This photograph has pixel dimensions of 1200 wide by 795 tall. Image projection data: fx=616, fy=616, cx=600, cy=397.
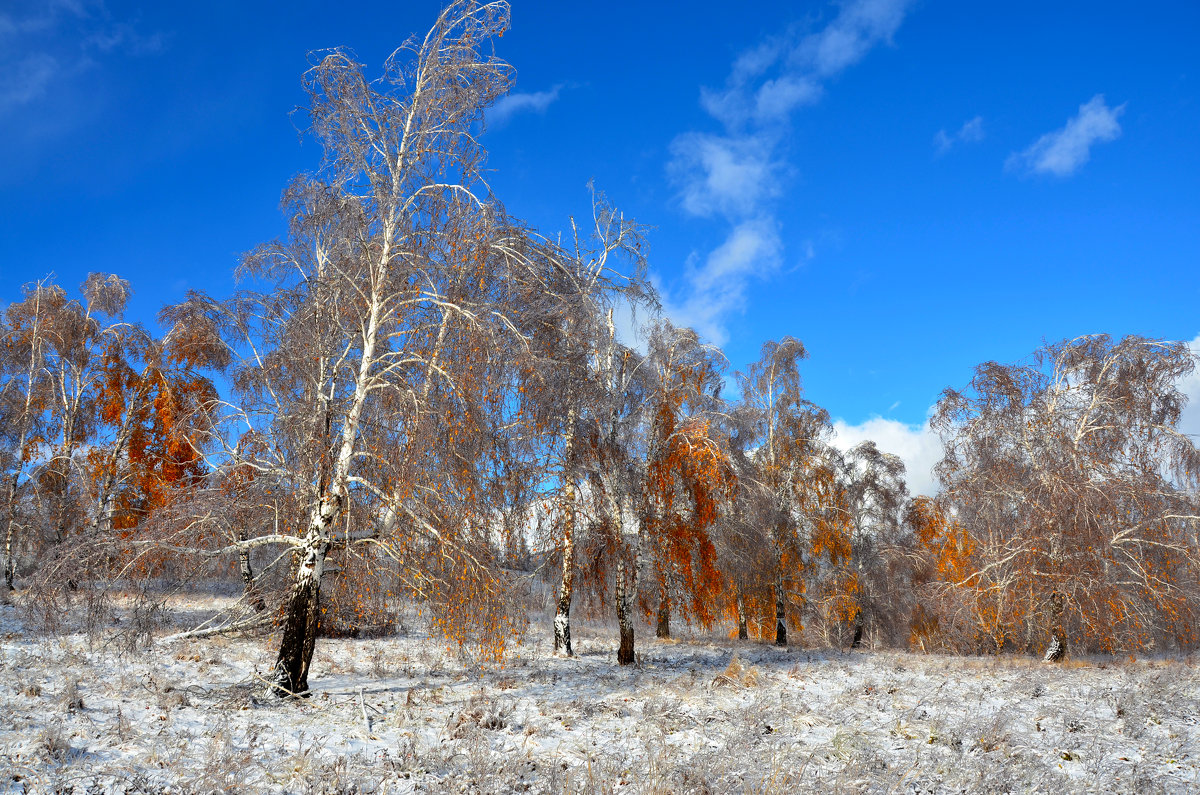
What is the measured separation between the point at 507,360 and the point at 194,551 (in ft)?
14.7

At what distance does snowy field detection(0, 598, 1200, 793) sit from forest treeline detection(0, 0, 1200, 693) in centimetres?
103

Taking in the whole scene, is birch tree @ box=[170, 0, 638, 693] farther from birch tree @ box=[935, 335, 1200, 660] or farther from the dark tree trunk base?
birch tree @ box=[935, 335, 1200, 660]

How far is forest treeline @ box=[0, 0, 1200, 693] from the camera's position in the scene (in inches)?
303

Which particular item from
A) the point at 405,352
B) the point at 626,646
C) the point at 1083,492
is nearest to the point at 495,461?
the point at 405,352

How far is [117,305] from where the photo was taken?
694 inches

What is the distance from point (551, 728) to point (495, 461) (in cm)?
327

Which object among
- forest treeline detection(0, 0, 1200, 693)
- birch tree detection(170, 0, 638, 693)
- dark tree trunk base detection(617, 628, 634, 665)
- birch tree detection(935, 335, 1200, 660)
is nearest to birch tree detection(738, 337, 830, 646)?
forest treeline detection(0, 0, 1200, 693)

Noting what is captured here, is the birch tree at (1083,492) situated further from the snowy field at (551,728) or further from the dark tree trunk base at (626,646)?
the dark tree trunk base at (626,646)

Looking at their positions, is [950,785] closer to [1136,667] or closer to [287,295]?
[287,295]

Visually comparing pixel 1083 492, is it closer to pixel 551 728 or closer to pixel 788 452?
pixel 788 452

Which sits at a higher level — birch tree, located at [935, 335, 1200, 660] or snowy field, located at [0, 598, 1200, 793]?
birch tree, located at [935, 335, 1200, 660]

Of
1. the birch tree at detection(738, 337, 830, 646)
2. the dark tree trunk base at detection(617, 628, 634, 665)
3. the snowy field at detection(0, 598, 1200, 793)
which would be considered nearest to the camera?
the snowy field at detection(0, 598, 1200, 793)

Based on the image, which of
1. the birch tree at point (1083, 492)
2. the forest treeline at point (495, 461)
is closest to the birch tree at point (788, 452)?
the forest treeline at point (495, 461)

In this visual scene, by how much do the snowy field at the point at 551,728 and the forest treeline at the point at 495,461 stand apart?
103 centimetres
